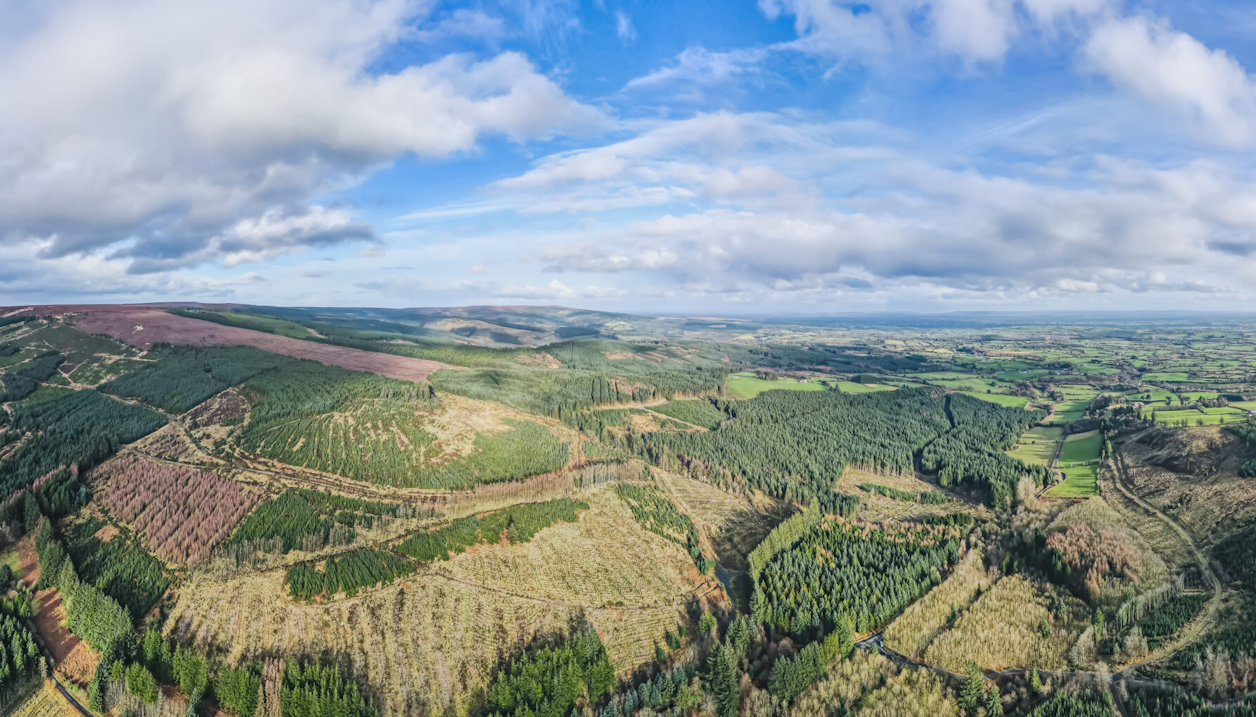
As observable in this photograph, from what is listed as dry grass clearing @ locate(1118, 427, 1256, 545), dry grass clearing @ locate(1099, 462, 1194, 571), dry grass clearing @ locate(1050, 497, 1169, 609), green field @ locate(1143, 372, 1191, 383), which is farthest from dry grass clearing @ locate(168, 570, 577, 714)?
Result: green field @ locate(1143, 372, 1191, 383)

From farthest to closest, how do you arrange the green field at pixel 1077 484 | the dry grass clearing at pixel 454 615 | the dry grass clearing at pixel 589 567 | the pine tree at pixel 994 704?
the green field at pixel 1077 484 → the dry grass clearing at pixel 589 567 → the dry grass clearing at pixel 454 615 → the pine tree at pixel 994 704

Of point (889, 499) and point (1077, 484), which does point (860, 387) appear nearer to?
point (1077, 484)

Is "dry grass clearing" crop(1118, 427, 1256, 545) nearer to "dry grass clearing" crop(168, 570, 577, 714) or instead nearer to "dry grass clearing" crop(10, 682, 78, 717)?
"dry grass clearing" crop(168, 570, 577, 714)

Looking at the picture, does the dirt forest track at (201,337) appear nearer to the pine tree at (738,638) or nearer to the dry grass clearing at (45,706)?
the dry grass clearing at (45,706)

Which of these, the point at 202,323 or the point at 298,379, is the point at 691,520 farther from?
the point at 202,323

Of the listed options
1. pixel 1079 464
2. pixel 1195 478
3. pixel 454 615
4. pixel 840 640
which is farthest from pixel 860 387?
pixel 454 615

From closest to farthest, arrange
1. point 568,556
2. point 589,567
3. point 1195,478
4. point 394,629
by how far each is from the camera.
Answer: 1. point 394,629
2. point 589,567
3. point 568,556
4. point 1195,478

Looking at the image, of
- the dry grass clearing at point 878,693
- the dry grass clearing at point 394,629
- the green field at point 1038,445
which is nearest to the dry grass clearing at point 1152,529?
the green field at point 1038,445

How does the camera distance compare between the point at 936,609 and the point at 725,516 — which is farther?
the point at 725,516
